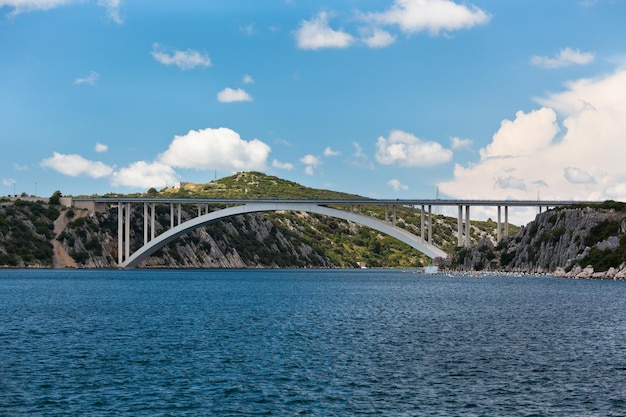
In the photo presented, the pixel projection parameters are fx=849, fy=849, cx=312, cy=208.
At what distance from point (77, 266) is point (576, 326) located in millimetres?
135631

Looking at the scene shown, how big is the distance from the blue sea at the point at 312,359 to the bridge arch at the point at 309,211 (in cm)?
8094

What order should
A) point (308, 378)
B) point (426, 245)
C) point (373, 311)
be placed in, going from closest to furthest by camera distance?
point (308, 378) → point (373, 311) → point (426, 245)

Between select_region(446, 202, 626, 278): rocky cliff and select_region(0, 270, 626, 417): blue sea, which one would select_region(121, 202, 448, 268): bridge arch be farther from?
select_region(0, 270, 626, 417): blue sea

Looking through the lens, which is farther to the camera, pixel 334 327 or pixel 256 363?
pixel 334 327

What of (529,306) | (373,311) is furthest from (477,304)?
(373,311)

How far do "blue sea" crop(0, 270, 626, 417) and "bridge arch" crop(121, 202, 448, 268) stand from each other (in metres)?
80.9

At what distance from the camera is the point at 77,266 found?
17312cm

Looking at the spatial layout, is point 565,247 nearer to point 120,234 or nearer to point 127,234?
point 127,234

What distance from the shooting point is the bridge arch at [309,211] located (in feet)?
506

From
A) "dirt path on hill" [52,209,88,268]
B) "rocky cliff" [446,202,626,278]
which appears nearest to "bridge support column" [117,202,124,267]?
"dirt path on hill" [52,209,88,268]

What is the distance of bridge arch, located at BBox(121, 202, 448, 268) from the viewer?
506 feet

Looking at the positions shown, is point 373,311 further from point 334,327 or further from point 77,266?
point 77,266

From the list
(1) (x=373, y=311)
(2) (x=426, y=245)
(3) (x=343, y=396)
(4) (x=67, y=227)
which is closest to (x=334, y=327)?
(1) (x=373, y=311)

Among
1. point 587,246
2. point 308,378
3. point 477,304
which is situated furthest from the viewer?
point 587,246
